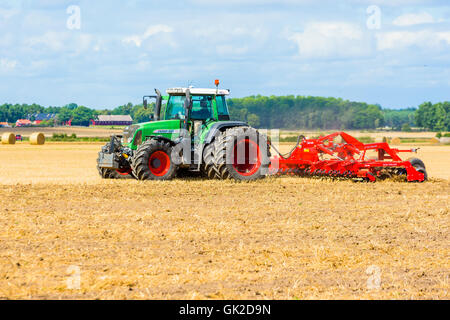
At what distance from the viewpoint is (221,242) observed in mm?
8453

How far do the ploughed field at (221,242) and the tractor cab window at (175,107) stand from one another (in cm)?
178

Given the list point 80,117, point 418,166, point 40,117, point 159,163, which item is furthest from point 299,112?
point 40,117

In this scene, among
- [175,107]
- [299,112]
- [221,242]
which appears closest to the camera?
[221,242]

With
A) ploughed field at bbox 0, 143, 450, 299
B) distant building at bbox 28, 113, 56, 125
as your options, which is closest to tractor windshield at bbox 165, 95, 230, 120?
ploughed field at bbox 0, 143, 450, 299

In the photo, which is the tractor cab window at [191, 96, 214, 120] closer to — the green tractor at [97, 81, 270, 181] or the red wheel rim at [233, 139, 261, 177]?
the green tractor at [97, 81, 270, 181]

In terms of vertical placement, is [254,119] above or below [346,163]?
above

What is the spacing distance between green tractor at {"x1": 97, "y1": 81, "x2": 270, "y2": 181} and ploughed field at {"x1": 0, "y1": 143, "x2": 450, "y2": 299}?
1.89 feet

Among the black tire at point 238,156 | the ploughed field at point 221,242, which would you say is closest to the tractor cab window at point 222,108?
the black tire at point 238,156

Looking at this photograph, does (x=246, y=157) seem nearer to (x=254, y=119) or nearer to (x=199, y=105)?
(x=199, y=105)

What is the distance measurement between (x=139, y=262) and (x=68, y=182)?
9.29 m

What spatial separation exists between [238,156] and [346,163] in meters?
2.53

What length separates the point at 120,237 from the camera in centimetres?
870

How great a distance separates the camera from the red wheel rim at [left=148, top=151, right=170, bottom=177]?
15.1 m
